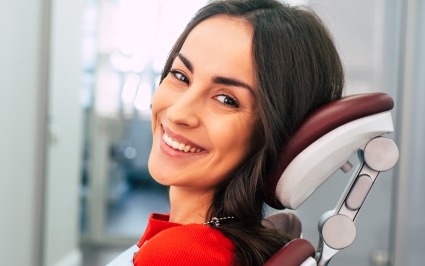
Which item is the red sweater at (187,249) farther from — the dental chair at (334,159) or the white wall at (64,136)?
the white wall at (64,136)

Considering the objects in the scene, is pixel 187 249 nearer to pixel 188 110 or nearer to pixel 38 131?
pixel 188 110

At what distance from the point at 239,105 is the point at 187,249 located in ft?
0.86

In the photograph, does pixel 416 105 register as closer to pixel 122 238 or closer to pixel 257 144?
pixel 257 144

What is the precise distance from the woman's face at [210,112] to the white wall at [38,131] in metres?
1.61

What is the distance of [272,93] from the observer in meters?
0.86

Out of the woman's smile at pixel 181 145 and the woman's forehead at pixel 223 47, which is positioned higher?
the woman's forehead at pixel 223 47

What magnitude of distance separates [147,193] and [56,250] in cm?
248

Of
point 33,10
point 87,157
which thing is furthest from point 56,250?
point 33,10

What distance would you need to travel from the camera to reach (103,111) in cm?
388

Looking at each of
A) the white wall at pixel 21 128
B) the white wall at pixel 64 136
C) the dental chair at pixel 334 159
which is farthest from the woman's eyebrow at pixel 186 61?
the white wall at pixel 64 136

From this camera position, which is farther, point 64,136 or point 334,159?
point 64,136

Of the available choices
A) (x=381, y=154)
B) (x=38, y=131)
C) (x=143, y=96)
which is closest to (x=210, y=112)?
(x=381, y=154)

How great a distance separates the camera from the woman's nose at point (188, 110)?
34.0 inches

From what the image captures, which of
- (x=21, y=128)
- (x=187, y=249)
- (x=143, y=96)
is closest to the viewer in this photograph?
(x=187, y=249)
